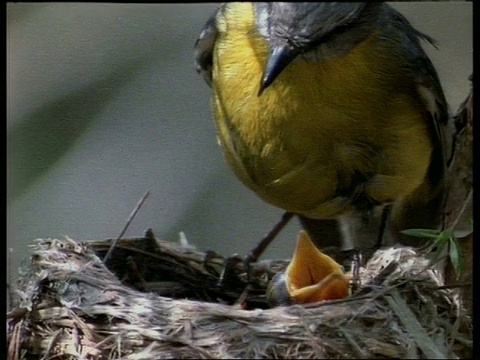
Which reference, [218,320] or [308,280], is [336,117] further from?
[218,320]

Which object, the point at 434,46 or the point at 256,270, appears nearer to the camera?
the point at 434,46

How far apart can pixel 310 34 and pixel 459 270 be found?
1.91ft

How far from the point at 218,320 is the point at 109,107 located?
1.72 feet

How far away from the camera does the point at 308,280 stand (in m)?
2.06

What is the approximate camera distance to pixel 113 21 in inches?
69.2

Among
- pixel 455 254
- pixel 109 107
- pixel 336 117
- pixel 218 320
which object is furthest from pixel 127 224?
pixel 455 254

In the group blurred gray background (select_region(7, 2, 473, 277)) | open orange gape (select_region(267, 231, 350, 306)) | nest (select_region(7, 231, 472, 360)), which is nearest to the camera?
nest (select_region(7, 231, 472, 360))

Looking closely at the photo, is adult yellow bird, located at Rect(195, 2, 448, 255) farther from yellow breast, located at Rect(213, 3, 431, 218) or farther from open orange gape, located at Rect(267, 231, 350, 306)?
open orange gape, located at Rect(267, 231, 350, 306)

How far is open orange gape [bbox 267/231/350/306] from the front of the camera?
196cm

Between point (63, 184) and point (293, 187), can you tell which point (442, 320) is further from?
point (63, 184)

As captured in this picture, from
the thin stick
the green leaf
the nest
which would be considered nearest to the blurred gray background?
the thin stick

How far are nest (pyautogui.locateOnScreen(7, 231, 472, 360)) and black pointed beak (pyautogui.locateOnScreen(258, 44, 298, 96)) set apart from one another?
1.62 ft

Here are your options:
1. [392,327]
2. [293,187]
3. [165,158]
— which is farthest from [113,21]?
[392,327]

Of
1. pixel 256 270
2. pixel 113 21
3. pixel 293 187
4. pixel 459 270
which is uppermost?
pixel 113 21
